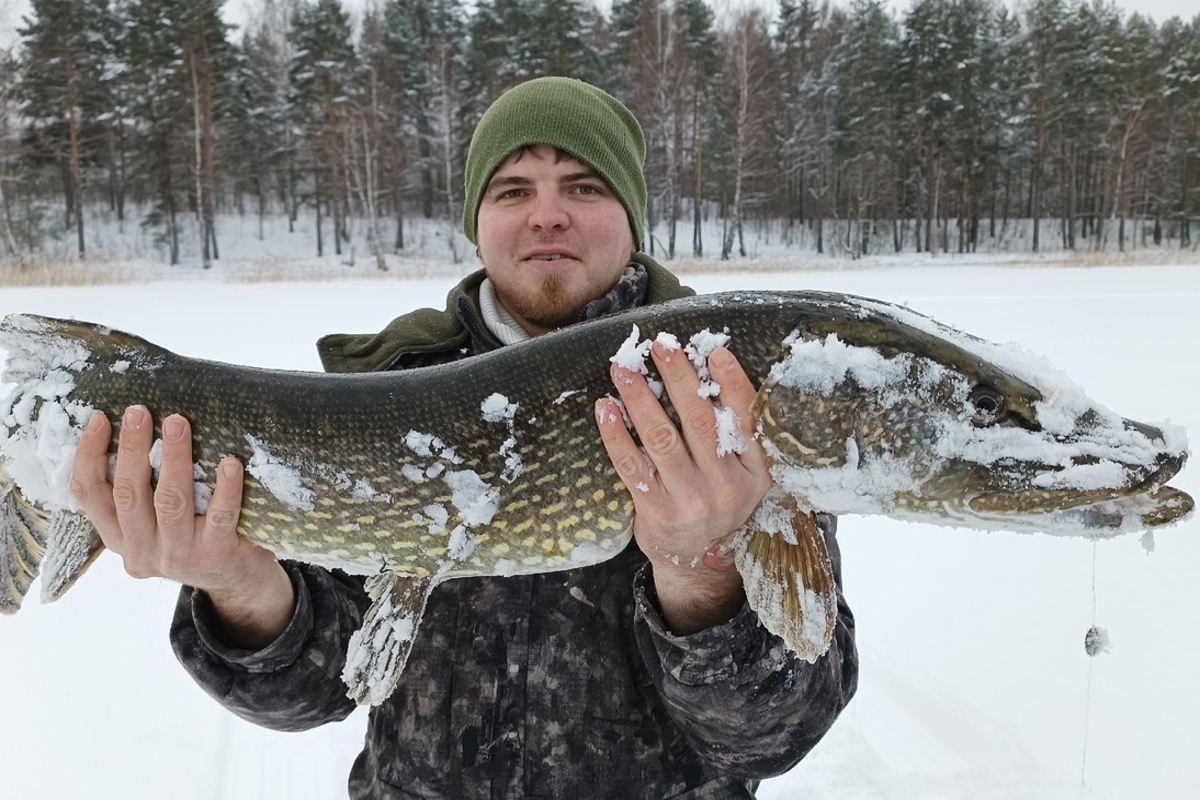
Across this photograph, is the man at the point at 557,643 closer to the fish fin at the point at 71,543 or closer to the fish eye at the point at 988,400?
the fish fin at the point at 71,543

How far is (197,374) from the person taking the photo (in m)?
1.34

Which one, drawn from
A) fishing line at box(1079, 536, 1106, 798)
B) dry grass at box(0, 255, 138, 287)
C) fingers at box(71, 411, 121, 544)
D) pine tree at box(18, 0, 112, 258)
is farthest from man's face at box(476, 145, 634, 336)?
pine tree at box(18, 0, 112, 258)

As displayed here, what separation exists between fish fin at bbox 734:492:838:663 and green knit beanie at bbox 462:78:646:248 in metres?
0.91

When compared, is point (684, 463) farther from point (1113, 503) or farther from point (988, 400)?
point (1113, 503)

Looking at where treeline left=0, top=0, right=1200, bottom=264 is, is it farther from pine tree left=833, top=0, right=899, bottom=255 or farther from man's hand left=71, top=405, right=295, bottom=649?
man's hand left=71, top=405, right=295, bottom=649

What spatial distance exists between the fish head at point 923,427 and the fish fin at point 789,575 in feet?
0.20

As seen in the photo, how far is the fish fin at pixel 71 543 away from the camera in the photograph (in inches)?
54.6

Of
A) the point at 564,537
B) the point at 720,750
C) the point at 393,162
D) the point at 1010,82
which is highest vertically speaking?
the point at 1010,82

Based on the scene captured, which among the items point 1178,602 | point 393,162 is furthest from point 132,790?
point 393,162

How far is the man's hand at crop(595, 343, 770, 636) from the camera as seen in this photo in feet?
3.74

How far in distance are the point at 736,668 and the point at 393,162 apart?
2481 cm

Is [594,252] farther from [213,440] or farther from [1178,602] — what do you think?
[1178,602]

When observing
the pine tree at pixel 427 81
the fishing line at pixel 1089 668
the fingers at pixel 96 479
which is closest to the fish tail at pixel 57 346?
the fingers at pixel 96 479

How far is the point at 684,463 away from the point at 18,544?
51.1 inches
